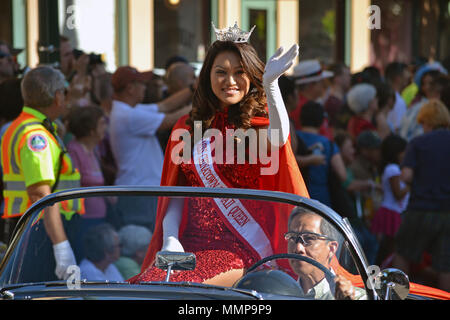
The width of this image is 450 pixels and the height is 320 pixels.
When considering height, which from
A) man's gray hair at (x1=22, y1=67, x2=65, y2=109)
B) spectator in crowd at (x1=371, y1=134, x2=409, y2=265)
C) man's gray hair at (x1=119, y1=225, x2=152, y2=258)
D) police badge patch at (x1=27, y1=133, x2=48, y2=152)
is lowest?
spectator in crowd at (x1=371, y1=134, x2=409, y2=265)

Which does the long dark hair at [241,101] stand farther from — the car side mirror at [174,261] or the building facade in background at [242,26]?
the building facade in background at [242,26]

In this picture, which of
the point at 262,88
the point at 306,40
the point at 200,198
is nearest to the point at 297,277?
the point at 200,198

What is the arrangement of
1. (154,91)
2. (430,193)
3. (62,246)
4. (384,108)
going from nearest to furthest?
1. (62,246)
2. (430,193)
3. (154,91)
4. (384,108)

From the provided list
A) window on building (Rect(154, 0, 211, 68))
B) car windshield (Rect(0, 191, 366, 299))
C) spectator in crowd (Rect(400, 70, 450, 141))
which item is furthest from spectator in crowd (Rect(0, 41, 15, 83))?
window on building (Rect(154, 0, 211, 68))

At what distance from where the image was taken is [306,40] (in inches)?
626

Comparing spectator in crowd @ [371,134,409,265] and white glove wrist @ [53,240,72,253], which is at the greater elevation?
white glove wrist @ [53,240,72,253]

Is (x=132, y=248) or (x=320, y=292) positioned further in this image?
(x=132, y=248)

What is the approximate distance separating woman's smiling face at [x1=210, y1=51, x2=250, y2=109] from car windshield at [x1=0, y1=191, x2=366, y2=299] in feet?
2.86

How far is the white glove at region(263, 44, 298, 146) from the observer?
3.36 metres

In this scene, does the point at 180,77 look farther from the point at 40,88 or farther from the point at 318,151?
the point at 40,88

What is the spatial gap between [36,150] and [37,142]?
0.06m

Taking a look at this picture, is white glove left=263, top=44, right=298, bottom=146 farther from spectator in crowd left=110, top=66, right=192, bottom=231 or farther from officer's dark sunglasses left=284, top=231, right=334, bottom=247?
spectator in crowd left=110, top=66, right=192, bottom=231

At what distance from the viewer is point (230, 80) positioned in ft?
12.3

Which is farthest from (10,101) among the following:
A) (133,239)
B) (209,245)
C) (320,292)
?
(320,292)
